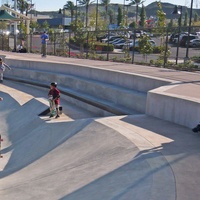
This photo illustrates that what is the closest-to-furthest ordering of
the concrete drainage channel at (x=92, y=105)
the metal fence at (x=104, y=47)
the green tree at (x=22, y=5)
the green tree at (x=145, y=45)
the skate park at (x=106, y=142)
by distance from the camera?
1. the skate park at (x=106, y=142)
2. the concrete drainage channel at (x=92, y=105)
3. the green tree at (x=145, y=45)
4. the metal fence at (x=104, y=47)
5. the green tree at (x=22, y=5)

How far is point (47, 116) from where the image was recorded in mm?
13211

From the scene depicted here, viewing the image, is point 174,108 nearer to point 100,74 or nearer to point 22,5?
point 100,74

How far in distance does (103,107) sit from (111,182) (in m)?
7.75

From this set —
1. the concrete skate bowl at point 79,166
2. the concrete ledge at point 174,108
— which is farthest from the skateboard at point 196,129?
the concrete skate bowl at point 79,166

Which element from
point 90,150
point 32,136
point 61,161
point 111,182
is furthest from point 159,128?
point 32,136

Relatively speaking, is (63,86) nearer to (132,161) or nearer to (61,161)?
(61,161)

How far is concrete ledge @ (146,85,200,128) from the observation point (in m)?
9.35

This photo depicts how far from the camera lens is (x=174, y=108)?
994 centimetres

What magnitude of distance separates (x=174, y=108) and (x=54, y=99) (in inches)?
159

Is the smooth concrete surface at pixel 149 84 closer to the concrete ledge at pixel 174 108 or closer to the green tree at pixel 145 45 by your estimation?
the concrete ledge at pixel 174 108

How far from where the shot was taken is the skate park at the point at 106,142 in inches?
239

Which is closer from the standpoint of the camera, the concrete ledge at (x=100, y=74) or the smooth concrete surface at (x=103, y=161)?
the smooth concrete surface at (x=103, y=161)

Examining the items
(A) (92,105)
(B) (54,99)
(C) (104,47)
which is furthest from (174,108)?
(C) (104,47)

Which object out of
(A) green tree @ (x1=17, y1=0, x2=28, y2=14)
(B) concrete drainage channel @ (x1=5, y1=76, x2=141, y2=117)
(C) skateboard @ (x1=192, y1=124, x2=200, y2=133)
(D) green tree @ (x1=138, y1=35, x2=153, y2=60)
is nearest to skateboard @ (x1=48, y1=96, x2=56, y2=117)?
(B) concrete drainage channel @ (x1=5, y1=76, x2=141, y2=117)
